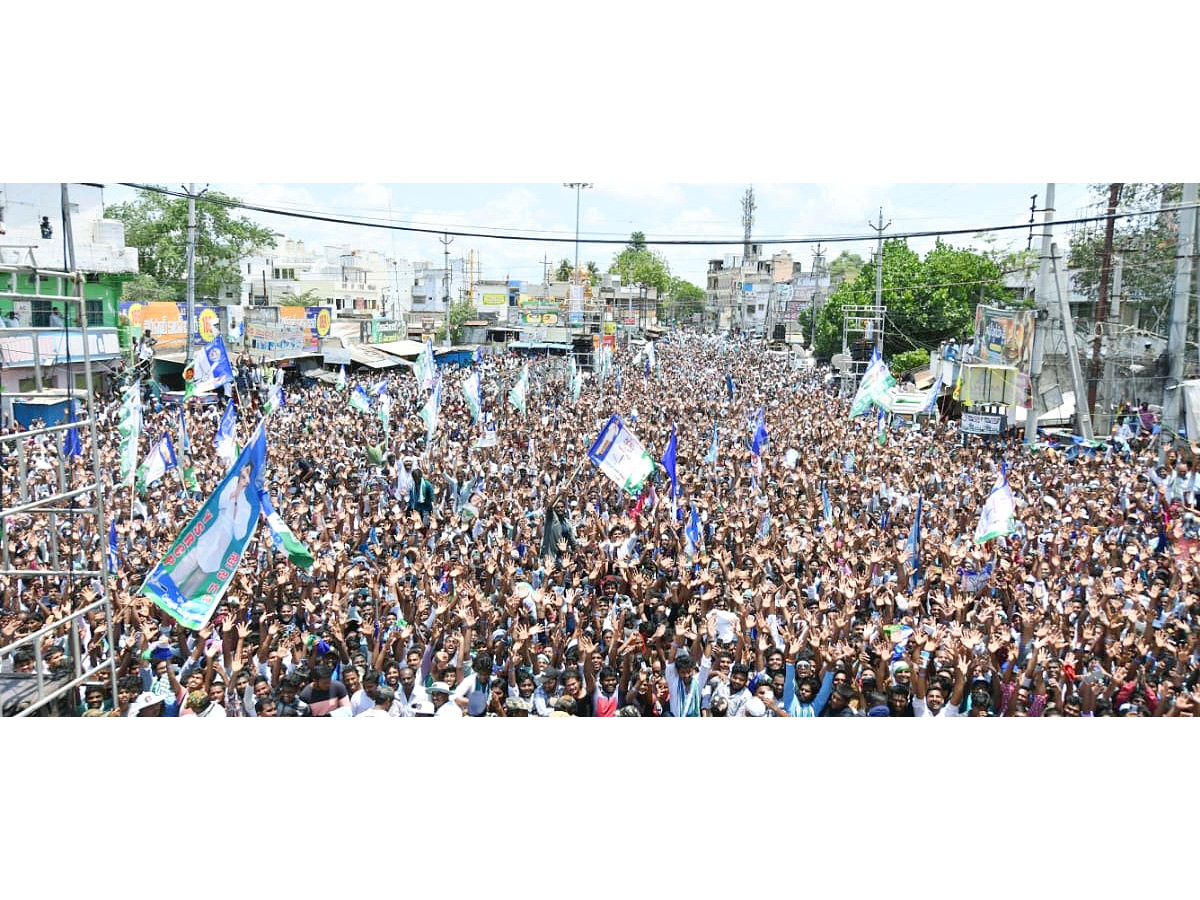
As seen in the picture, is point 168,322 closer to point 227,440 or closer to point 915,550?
point 227,440

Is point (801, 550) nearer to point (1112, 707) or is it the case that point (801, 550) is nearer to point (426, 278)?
point (1112, 707)

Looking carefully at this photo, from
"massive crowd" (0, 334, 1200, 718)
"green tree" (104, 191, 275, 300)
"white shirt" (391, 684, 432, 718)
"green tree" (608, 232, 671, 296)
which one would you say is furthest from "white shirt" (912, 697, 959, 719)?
"green tree" (608, 232, 671, 296)

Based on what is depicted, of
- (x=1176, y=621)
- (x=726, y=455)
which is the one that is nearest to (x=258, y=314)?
(x=726, y=455)

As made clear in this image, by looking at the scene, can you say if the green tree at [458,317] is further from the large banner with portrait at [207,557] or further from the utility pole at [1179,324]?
the large banner with portrait at [207,557]

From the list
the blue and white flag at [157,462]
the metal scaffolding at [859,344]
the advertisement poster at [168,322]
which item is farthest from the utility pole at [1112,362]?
the advertisement poster at [168,322]

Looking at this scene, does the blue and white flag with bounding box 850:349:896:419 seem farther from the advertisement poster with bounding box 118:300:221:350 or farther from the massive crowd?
the advertisement poster with bounding box 118:300:221:350

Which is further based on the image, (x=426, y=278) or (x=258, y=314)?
(x=426, y=278)
